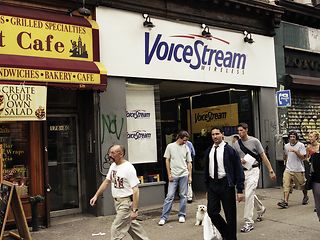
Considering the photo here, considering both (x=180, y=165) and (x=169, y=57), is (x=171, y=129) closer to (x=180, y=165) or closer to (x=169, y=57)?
(x=169, y=57)

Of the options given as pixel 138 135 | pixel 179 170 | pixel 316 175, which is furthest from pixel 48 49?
pixel 316 175

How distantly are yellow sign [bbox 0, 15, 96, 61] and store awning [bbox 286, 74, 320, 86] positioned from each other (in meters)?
7.28

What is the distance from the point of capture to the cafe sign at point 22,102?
7355 mm

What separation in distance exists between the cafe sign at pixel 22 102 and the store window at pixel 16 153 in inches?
34.3

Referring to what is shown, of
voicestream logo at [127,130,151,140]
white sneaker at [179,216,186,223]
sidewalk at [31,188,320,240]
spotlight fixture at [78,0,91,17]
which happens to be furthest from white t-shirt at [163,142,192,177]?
spotlight fixture at [78,0,91,17]

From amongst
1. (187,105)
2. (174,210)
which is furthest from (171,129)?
(174,210)

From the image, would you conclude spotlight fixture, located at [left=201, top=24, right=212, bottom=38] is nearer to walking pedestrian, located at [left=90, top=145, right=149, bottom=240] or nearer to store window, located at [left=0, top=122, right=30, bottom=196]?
store window, located at [left=0, top=122, right=30, bottom=196]

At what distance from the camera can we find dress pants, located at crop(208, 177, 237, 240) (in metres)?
6.29

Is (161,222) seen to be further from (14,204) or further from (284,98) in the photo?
(284,98)

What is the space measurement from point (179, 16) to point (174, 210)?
4.98 m

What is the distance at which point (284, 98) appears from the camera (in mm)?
12312

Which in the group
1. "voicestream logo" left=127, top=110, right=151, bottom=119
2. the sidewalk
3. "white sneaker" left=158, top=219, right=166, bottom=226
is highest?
"voicestream logo" left=127, top=110, right=151, bottom=119

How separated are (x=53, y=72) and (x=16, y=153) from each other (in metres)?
1.85

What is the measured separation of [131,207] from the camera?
5.66 m
